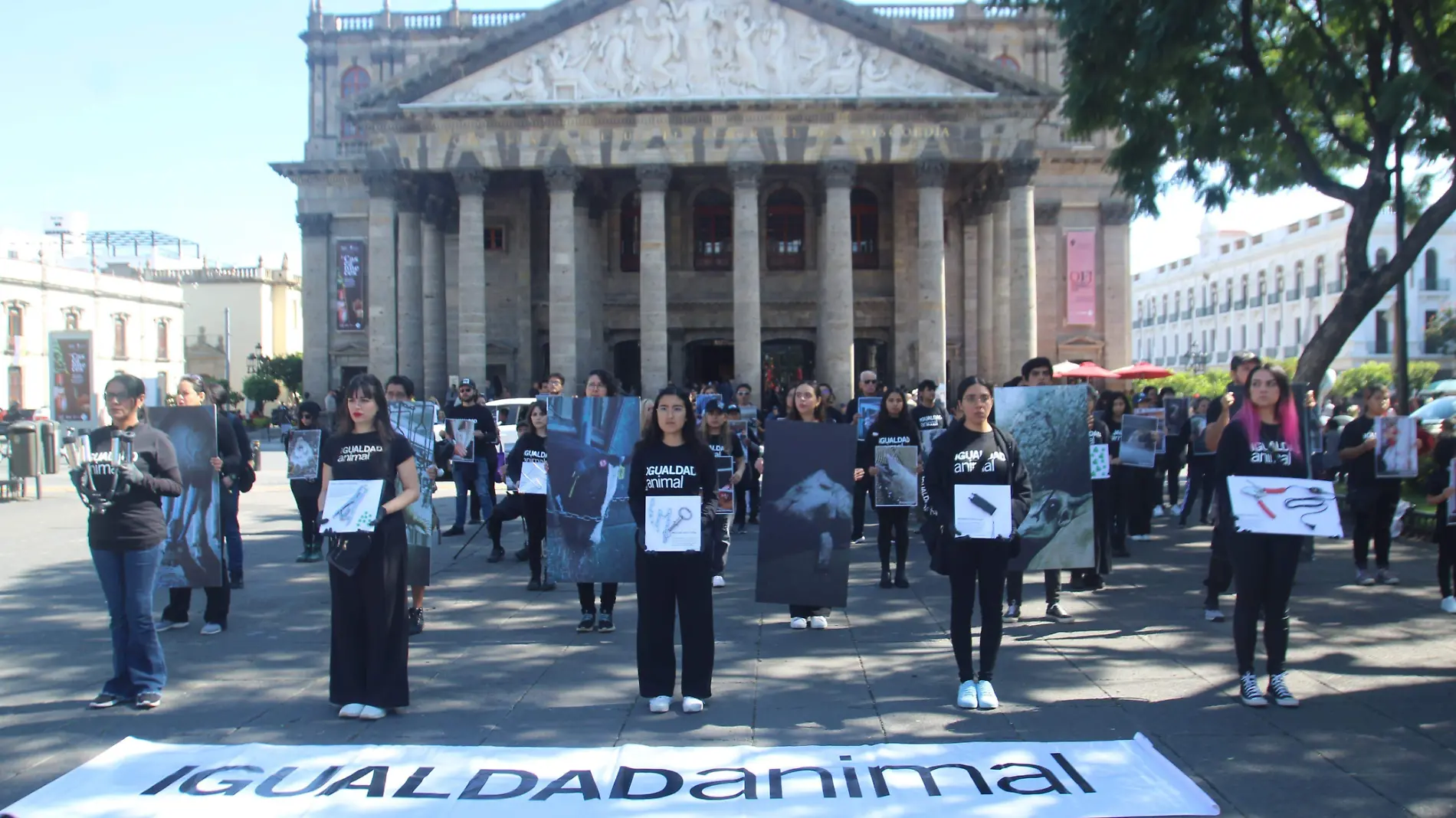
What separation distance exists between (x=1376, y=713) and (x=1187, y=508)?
9.34m

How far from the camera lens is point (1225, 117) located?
51.1ft

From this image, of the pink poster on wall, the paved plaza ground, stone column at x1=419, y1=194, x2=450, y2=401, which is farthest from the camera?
the pink poster on wall

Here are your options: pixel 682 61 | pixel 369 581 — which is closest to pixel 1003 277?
pixel 682 61

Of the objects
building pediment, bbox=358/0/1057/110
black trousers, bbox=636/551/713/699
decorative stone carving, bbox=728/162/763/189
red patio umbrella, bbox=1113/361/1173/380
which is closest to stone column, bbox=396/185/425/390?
building pediment, bbox=358/0/1057/110

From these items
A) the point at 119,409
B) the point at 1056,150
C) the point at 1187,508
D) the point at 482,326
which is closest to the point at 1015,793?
the point at 119,409

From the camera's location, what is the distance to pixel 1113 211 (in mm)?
41562

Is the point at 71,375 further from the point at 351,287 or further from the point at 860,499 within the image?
the point at 351,287

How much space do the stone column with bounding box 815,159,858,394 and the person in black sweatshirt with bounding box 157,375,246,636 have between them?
25.3m

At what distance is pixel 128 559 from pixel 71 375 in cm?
1895

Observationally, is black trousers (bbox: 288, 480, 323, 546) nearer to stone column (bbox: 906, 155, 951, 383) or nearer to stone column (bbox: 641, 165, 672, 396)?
stone column (bbox: 641, 165, 672, 396)

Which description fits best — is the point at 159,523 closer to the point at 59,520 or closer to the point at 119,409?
the point at 119,409

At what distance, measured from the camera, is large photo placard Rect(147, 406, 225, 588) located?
9.46 meters

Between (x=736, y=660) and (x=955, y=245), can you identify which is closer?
(x=736, y=660)

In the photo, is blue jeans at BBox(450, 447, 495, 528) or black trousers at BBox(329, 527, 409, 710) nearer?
black trousers at BBox(329, 527, 409, 710)
